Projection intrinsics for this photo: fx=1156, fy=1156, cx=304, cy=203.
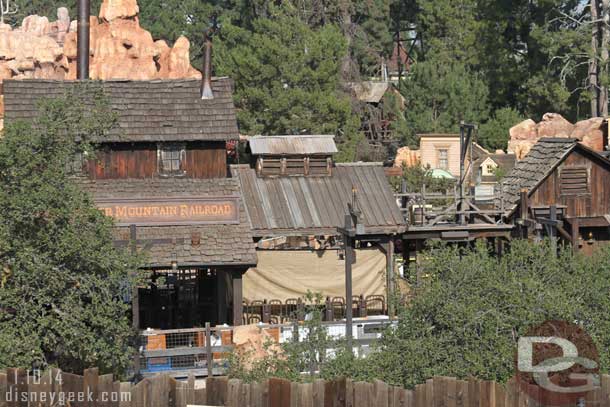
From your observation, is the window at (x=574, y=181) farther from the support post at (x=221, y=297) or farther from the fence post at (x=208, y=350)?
→ the fence post at (x=208, y=350)

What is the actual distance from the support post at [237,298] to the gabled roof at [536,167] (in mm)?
8109

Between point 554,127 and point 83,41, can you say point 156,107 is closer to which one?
point 83,41

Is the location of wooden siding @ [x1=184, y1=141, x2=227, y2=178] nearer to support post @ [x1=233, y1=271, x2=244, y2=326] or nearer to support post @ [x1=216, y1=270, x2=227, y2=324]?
support post @ [x1=216, y1=270, x2=227, y2=324]

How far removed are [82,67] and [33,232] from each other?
53.7ft

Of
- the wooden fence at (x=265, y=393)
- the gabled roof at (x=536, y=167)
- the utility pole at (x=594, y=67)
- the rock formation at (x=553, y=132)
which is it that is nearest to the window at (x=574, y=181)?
the gabled roof at (x=536, y=167)

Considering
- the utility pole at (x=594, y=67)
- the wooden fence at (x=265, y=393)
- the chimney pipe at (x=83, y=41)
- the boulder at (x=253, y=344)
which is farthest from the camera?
the utility pole at (x=594, y=67)

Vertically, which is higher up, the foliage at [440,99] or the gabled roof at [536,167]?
the foliage at [440,99]

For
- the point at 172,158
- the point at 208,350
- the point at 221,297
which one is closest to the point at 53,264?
the point at 208,350

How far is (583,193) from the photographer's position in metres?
30.4

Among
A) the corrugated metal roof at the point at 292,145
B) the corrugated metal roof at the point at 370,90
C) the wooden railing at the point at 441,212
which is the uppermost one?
the corrugated metal roof at the point at 370,90

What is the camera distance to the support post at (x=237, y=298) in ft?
79.6

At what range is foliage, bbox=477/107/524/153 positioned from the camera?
61969 mm

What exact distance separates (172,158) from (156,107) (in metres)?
1.47

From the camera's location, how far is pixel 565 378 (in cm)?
→ 1595
